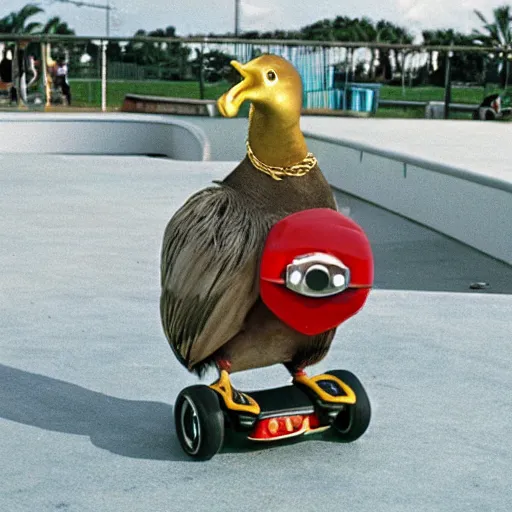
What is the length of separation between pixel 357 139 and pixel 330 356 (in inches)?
259

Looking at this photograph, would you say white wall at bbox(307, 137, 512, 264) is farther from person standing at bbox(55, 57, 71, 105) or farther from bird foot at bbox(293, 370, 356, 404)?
person standing at bbox(55, 57, 71, 105)

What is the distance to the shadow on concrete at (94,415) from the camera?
2969 mm

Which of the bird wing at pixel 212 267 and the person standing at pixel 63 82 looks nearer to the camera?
the bird wing at pixel 212 267

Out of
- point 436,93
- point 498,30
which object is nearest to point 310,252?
point 436,93

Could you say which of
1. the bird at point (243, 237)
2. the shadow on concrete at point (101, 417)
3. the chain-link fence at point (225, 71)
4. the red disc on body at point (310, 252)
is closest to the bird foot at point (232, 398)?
the bird at point (243, 237)

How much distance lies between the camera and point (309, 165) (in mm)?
2789

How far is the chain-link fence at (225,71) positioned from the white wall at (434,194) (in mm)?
6298

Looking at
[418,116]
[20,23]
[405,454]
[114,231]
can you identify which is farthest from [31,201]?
[20,23]

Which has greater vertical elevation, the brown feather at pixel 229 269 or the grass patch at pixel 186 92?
the brown feather at pixel 229 269

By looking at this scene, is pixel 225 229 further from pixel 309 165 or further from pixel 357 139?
pixel 357 139

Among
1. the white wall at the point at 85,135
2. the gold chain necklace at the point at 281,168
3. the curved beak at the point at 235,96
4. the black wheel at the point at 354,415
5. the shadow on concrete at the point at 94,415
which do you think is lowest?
the white wall at the point at 85,135

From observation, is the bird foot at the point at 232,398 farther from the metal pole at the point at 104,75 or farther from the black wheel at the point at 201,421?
the metal pole at the point at 104,75

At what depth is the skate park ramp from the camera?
105 inches

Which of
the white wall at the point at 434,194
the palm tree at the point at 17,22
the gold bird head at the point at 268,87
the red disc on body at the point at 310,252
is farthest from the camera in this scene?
the palm tree at the point at 17,22
